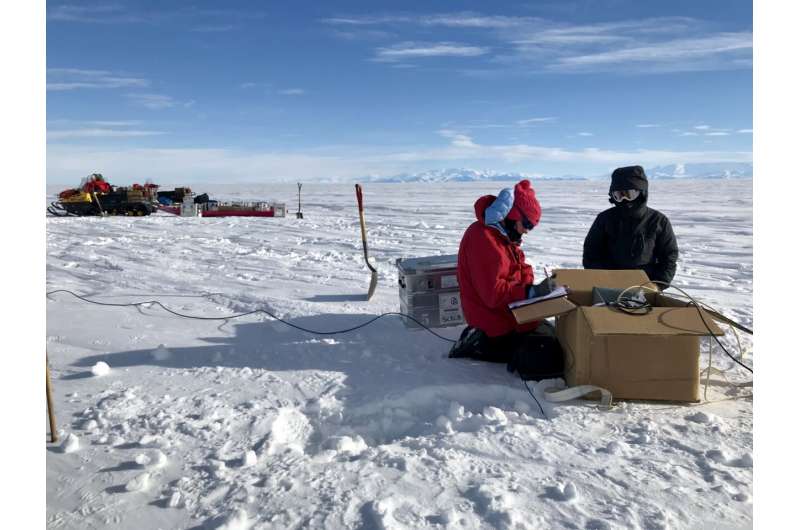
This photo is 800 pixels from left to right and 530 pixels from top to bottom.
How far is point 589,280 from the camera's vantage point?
3795mm

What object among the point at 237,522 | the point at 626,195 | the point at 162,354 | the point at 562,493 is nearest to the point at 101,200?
the point at 162,354

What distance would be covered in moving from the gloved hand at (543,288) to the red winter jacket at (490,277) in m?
0.06

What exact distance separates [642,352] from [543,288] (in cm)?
78

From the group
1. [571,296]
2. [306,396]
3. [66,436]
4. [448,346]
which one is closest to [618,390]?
[571,296]

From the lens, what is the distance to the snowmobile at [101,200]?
56.5ft

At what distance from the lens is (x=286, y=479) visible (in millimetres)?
2404

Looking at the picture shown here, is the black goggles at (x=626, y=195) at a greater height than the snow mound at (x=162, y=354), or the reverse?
the black goggles at (x=626, y=195)

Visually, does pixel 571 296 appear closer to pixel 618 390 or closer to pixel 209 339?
pixel 618 390

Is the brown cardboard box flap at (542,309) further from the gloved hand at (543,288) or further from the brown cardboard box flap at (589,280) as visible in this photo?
the brown cardboard box flap at (589,280)

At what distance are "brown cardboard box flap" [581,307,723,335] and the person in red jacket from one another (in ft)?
1.79

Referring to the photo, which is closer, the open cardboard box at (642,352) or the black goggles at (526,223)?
the open cardboard box at (642,352)

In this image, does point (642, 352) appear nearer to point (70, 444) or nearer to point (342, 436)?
point (342, 436)

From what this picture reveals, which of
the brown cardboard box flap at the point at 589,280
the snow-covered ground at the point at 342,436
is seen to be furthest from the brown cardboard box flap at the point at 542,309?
the snow-covered ground at the point at 342,436

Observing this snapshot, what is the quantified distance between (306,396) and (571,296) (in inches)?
72.2
